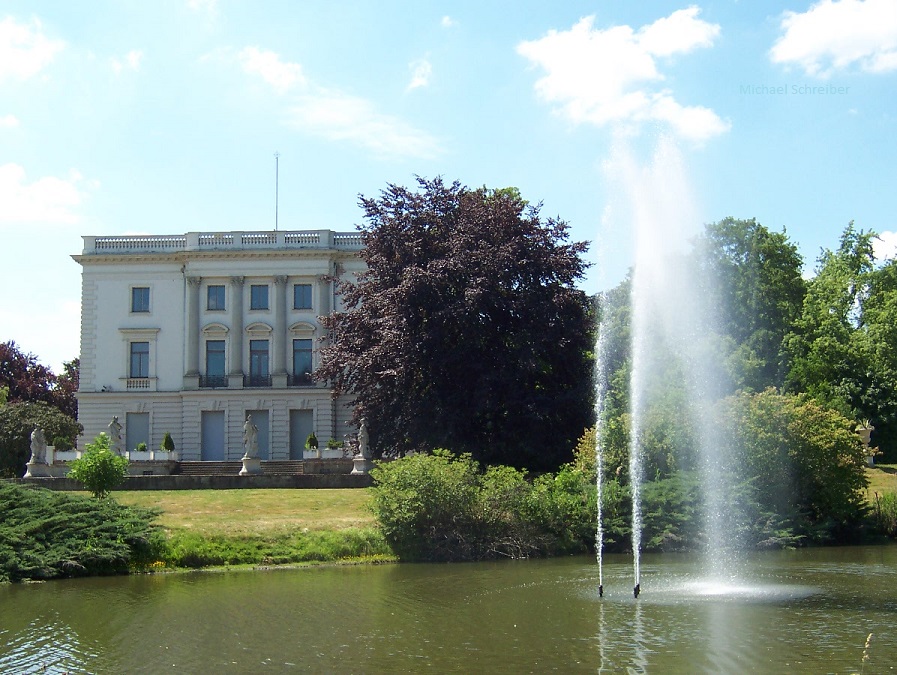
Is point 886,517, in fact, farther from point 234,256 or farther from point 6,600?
point 234,256

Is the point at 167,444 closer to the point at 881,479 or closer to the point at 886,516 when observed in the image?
the point at 881,479

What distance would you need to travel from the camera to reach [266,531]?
27.9 m

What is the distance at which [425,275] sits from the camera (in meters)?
37.7

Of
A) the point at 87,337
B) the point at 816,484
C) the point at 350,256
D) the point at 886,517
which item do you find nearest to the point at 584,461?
the point at 816,484

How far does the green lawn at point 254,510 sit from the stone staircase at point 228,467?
914 cm

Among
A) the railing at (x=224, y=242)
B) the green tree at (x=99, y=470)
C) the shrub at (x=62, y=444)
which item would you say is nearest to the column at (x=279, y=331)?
the railing at (x=224, y=242)

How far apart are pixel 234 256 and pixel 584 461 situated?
101ft

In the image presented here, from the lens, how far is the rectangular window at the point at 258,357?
5691 cm

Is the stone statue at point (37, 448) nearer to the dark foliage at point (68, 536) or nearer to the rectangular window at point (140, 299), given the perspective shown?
the rectangular window at point (140, 299)

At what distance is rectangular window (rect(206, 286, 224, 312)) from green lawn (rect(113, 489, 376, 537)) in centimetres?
2124

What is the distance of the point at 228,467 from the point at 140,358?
1278 cm

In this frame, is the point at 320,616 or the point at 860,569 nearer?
the point at 320,616

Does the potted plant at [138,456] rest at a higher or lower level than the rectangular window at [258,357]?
lower

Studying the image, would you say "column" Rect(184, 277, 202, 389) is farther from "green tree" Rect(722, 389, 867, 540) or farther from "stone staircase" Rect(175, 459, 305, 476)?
"green tree" Rect(722, 389, 867, 540)
